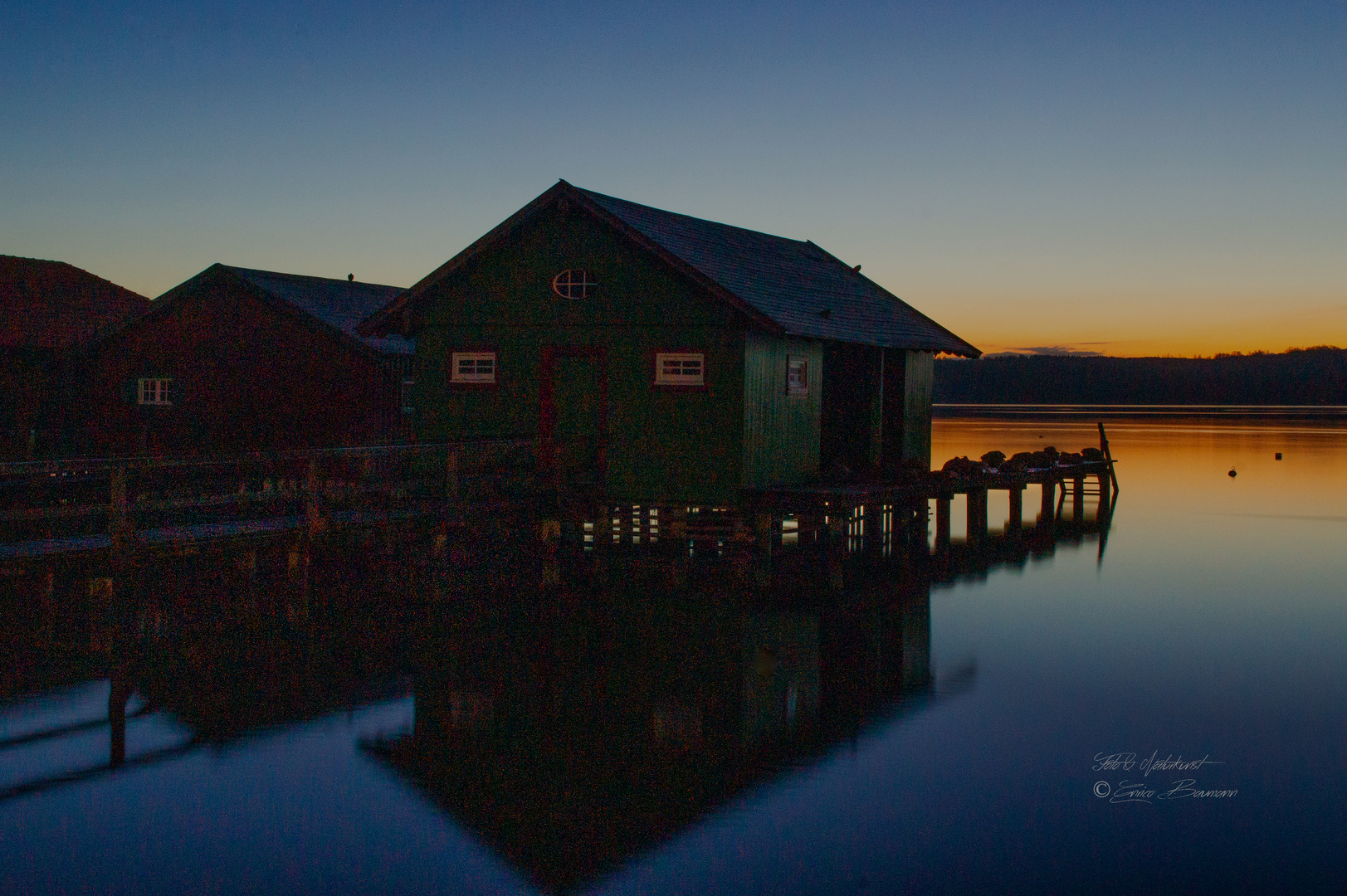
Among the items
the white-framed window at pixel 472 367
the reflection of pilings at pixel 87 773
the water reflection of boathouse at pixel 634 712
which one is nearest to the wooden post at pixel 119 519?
the reflection of pilings at pixel 87 773

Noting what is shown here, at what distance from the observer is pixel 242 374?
32.6m

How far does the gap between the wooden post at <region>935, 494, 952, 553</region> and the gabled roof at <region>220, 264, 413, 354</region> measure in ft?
47.0

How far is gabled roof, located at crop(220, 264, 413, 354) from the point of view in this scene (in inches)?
1254

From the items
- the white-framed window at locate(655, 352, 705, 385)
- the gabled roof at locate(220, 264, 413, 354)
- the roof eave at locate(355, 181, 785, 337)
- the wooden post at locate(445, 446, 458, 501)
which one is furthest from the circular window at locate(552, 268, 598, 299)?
the gabled roof at locate(220, 264, 413, 354)

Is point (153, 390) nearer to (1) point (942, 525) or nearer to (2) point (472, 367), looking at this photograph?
(2) point (472, 367)

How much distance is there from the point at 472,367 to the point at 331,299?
1206cm

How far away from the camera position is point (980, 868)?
373 inches

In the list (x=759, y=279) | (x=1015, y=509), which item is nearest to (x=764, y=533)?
(x=759, y=279)

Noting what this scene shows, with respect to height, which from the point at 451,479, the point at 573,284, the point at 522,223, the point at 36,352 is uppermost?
the point at 522,223

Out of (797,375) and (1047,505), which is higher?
(797,375)

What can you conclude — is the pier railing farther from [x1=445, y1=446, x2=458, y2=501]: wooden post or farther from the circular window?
the circular window

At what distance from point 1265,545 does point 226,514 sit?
25.8m

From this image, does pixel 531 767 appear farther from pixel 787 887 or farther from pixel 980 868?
pixel 980 868

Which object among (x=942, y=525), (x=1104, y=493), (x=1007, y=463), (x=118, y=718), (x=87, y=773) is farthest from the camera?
(x=1104, y=493)
